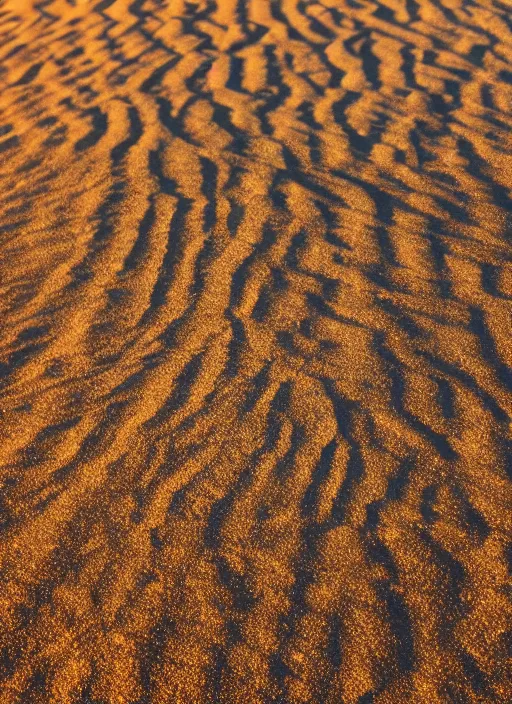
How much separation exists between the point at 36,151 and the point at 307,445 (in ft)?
10.5

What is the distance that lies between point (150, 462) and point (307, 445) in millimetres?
583

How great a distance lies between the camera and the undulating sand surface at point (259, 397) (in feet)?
6.27

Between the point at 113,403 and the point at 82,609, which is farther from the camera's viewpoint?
the point at 113,403

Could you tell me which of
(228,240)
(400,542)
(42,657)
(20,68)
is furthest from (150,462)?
(20,68)

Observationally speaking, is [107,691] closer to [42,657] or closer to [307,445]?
[42,657]

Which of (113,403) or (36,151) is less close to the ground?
(36,151)

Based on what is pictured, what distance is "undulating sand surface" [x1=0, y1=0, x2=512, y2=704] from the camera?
75.3 inches

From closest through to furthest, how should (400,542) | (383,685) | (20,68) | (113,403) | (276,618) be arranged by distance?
(383,685) < (276,618) < (400,542) < (113,403) < (20,68)

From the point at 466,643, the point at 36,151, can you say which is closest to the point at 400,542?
the point at 466,643

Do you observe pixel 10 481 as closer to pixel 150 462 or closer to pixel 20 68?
pixel 150 462

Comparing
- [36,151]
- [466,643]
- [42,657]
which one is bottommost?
[466,643]

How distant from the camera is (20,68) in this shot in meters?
5.88

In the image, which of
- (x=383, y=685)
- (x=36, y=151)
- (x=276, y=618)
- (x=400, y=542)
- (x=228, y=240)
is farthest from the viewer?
(x=36, y=151)

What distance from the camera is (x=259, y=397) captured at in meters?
2.62
